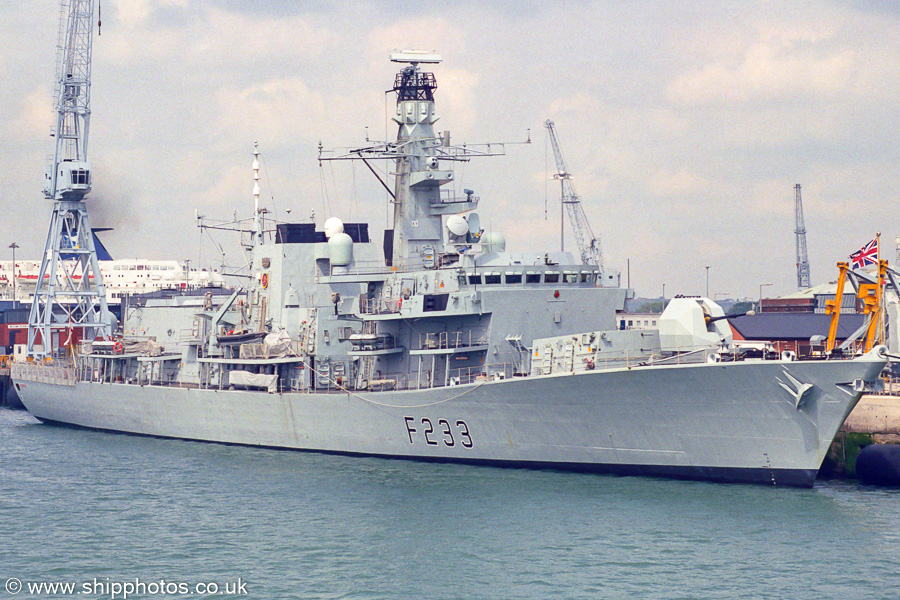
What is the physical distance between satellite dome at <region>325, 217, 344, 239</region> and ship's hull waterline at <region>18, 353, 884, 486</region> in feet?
17.4

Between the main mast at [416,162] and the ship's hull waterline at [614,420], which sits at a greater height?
the main mast at [416,162]

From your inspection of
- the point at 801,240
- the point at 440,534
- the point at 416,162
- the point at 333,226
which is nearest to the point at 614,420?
the point at 440,534

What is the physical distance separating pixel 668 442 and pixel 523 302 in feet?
17.8

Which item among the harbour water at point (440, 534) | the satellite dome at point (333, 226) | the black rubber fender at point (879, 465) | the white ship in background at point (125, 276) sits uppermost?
the white ship in background at point (125, 276)

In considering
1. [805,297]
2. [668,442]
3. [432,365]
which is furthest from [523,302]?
[805,297]

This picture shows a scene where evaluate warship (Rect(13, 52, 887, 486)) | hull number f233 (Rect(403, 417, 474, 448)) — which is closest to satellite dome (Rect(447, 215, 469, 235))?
warship (Rect(13, 52, 887, 486))

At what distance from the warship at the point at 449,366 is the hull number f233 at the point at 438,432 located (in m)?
0.05

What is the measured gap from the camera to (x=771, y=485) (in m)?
20.2

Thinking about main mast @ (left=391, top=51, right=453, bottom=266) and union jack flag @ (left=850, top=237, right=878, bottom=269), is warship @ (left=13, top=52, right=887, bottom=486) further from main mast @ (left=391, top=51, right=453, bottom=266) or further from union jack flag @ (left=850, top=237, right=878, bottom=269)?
union jack flag @ (left=850, top=237, right=878, bottom=269)

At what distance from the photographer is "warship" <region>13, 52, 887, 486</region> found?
65.5ft

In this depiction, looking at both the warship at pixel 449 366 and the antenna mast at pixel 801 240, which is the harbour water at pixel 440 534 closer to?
the warship at pixel 449 366

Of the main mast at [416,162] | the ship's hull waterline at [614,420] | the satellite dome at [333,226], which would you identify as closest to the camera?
the ship's hull waterline at [614,420]

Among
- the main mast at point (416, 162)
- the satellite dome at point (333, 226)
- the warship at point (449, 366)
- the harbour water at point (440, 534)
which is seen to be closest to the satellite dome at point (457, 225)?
the warship at point (449, 366)

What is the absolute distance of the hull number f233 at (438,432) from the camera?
76.4 ft
